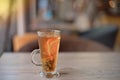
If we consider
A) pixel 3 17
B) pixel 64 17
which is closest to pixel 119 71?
pixel 3 17

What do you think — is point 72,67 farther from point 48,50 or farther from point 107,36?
point 107,36

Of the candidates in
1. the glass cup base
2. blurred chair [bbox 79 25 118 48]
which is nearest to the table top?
the glass cup base

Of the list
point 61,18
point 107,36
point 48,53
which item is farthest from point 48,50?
point 61,18

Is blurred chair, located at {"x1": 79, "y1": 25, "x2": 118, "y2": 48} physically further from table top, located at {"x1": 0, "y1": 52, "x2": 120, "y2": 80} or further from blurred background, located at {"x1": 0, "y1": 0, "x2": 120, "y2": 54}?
table top, located at {"x1": 0, "y1": 52, "x2": 120, "y2": 80}

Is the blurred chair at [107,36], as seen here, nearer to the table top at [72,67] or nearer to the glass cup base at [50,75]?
the table top at [72,67]

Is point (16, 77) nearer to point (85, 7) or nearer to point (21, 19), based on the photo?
point (21, 19)
